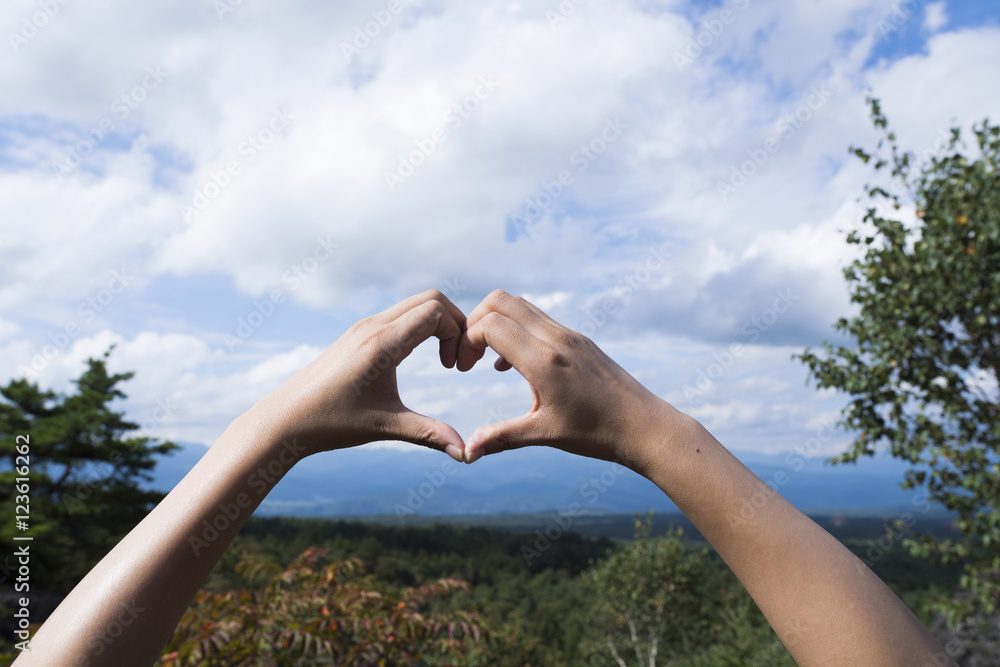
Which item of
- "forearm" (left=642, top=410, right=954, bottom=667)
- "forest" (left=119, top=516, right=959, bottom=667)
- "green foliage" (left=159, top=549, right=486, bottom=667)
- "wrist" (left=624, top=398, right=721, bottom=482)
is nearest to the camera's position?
"forearm" (left=642, top=410, right=954, bottom=667)

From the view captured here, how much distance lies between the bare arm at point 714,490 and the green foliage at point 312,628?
3.15 metres

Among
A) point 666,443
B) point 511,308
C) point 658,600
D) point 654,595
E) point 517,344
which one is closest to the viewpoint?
point 666,443

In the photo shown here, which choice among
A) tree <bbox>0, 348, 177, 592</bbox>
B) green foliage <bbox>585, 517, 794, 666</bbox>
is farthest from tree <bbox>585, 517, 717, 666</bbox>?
tree <bbox>0, 348, 177, 592</bbox>

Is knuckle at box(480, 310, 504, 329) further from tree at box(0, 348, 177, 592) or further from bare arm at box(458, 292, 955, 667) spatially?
tree at box(0, 348, 177, 592)

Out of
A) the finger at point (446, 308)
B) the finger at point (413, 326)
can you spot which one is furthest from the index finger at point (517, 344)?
the finger at point (446, 308)

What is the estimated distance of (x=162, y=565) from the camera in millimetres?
1027

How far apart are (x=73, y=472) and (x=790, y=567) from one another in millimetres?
24437

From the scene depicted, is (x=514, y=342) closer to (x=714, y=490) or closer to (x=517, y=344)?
(x=517, y=344)

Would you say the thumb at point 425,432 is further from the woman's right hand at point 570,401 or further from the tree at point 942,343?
the tree at point 942,343

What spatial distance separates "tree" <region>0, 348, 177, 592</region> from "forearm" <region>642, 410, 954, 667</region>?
20.5 metres

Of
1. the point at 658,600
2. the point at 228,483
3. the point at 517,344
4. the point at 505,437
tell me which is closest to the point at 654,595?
the point at 658,600

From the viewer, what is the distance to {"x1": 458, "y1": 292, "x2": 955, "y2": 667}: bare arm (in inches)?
38.4

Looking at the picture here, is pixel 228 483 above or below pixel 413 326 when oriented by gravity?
below

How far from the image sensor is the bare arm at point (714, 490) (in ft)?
3.20
